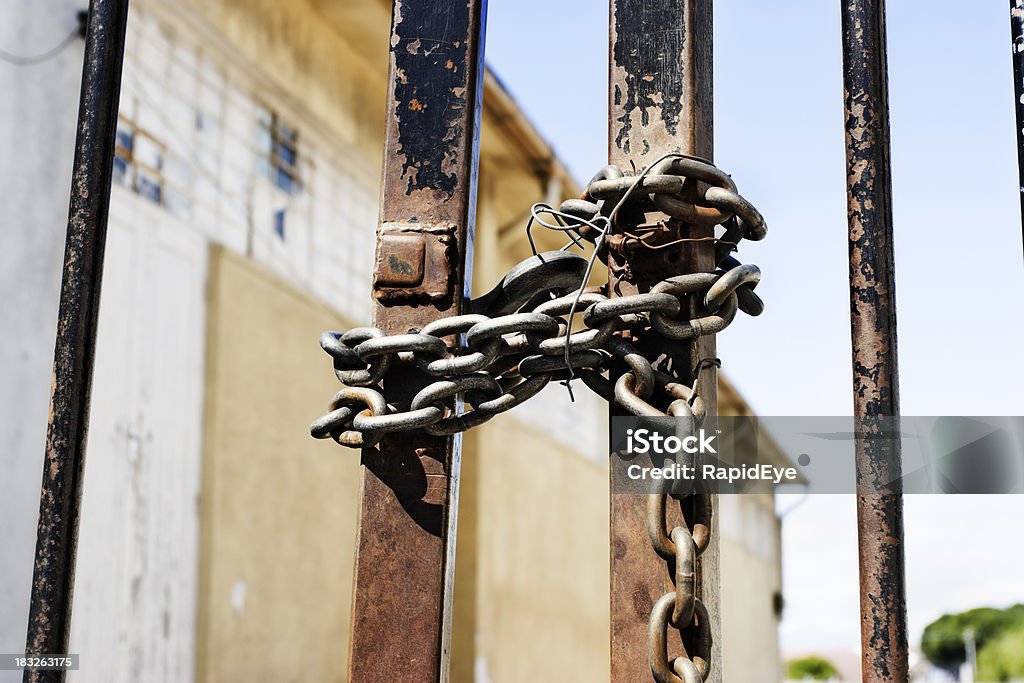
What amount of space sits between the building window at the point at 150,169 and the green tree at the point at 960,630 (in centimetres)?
3951

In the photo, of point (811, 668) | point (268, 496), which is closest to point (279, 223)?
point (268, 496)

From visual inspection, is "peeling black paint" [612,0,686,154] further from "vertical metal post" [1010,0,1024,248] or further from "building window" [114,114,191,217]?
"building window" [114,114,191,217]

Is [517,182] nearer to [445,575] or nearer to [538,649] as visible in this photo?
[538,649]

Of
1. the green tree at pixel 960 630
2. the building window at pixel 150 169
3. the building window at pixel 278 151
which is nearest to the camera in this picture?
the building window at pixel 150 169

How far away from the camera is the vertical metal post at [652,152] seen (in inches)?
36.9

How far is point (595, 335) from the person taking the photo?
953mm

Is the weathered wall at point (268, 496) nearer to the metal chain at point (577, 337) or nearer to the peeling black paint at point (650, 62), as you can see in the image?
the metal chain at point (577, 337)

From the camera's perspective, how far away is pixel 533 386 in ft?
3.24

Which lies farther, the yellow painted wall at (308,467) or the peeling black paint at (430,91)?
the yellow painted wall at (308,467)

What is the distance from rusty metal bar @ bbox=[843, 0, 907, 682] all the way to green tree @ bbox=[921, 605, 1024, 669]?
4181 cm

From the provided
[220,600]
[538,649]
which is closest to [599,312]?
[220,600]

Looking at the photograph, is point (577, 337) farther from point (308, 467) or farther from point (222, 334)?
point (308, 467)

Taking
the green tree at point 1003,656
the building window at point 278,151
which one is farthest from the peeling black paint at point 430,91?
the green tree at point 1003,656

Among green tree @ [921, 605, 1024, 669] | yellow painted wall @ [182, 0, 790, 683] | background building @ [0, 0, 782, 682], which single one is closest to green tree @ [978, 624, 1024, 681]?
green tree @ [921, 605, 1024, 669]
